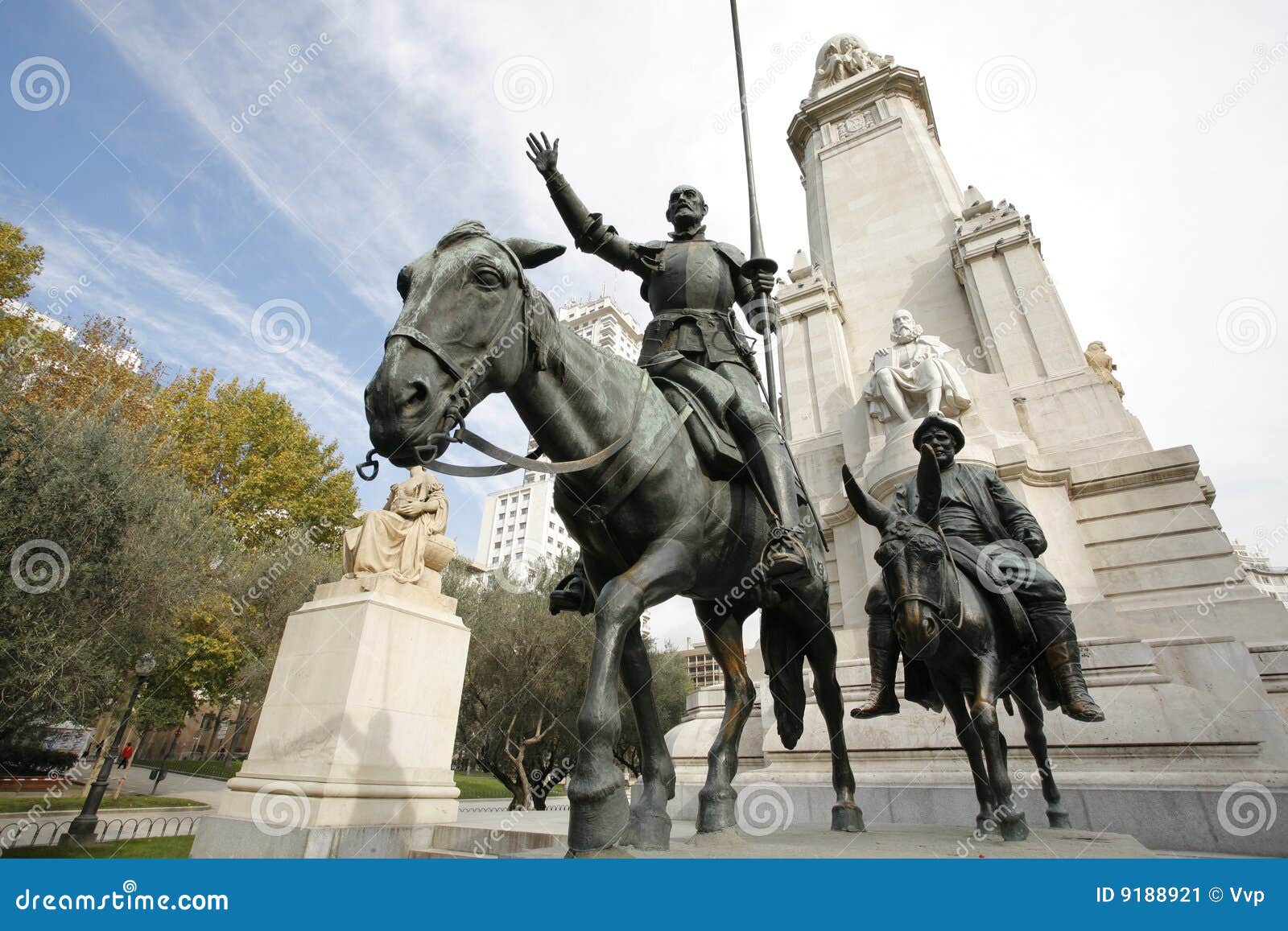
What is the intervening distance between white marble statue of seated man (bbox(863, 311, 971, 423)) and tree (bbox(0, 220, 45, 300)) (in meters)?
28.5

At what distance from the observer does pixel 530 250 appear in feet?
11.0

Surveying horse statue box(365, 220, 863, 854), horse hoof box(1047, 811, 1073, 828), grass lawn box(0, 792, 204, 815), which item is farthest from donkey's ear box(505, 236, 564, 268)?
grass lawn box(0, 792, 204, 815)

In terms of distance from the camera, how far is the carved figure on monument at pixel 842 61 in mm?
22438

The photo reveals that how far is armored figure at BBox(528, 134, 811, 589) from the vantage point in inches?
154

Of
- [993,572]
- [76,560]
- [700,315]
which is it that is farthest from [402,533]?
[76,560]

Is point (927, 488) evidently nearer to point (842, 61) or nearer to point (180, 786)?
point (842, 61)

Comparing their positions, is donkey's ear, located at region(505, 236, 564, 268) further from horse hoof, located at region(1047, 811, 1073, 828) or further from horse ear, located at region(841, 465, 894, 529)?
horse hoof, located at region(1047, 811, 1073, 828)

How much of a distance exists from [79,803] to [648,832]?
82.4 ft

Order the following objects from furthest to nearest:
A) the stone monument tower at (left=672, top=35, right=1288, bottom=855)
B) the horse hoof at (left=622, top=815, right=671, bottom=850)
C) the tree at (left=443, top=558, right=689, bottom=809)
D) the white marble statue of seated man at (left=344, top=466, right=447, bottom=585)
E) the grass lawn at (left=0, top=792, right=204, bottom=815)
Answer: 1. the tree at (left=443, top=558, right=689, bottom=809)
2. the grass lawn at (left=0, top=792, right=204, bottom=815)
3. the white marble statue of seated man at (left=344, top=466, right=447, bottom=585)
4. the stone monument tower at (left=672, top=35, right=1288, bottom=855)
5. the horse hoof at (left=622, top=815, right=671, bottom=850)

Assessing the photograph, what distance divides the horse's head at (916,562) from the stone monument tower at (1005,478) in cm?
456

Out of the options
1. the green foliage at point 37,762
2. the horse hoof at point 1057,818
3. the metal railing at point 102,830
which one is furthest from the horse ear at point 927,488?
the green foliage at point 37,762

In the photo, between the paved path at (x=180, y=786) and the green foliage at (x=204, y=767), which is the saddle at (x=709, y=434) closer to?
the paved path at (x=180, y=786)

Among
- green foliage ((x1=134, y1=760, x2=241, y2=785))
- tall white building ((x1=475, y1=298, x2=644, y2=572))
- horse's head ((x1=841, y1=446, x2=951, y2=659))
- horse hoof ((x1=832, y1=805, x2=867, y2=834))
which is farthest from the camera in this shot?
tall white building ((x1=475, y1=298, x2=644, y2=572))
